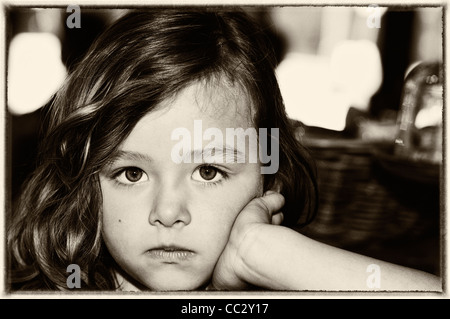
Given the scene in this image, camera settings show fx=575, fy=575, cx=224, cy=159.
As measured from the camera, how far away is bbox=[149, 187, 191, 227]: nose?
750 millimetres

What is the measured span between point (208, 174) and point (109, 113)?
16cm

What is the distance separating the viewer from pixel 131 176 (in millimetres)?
784

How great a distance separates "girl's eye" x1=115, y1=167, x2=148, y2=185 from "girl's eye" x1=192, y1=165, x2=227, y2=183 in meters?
0.07

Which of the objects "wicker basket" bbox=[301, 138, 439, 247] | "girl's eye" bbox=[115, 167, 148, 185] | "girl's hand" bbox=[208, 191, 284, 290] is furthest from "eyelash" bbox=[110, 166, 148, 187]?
"wicker basket" bbox=[301, 138, 439, 247]

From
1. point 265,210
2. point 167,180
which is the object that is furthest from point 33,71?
point 265,210

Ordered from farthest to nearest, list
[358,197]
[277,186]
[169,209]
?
[358,197] < [277,186] < [169,209]

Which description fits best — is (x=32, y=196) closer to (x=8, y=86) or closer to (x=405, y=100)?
(x=8, y=86)

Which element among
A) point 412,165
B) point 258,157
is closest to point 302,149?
point 258,157

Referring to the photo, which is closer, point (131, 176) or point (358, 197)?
point (131, 176)

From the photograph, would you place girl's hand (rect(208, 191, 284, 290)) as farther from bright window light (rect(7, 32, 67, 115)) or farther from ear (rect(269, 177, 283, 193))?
bright window light (rect(7, 32, 67, 115))

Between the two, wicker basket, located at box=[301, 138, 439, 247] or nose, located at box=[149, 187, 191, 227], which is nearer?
nose, located at box=[149, 187, 191, 227]

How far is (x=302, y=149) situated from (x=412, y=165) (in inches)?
7.9

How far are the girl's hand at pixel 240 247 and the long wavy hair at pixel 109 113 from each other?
0.20 ft

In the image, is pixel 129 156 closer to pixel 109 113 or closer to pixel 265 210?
pixel 109 113
